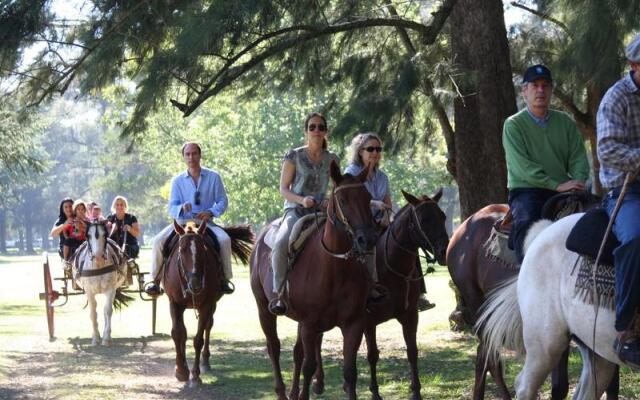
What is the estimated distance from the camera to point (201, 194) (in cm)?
1253

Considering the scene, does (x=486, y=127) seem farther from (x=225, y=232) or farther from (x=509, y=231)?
(x=509, y=231)

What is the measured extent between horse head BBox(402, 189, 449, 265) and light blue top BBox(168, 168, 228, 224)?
2.96 m

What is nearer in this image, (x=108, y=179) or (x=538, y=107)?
(x=538, y=107)

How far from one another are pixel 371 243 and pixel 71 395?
4.44m

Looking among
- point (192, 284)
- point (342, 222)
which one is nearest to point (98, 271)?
point (192, 284)

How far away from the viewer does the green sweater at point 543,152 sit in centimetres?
791

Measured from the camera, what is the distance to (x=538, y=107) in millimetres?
7980

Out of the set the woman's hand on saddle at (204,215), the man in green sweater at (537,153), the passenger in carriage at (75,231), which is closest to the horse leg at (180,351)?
the woman's hand on saddle at (204,215)

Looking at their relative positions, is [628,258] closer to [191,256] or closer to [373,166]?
[373,166]

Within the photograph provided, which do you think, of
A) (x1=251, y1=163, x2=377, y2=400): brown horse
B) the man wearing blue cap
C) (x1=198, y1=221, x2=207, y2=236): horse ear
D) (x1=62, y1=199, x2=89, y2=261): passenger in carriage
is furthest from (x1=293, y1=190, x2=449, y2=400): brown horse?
(x1=62, y1=199, x2=89, y2=261): passenger in carriage

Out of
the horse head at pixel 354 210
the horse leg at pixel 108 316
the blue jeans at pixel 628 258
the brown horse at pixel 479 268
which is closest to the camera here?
the blue jeans at pixel 628 258

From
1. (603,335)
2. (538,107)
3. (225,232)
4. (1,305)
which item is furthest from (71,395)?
(1,305)

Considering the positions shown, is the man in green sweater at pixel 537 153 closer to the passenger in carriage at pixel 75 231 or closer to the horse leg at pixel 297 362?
the horse leg at pixel 297 362

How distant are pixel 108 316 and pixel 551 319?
11238 mm
